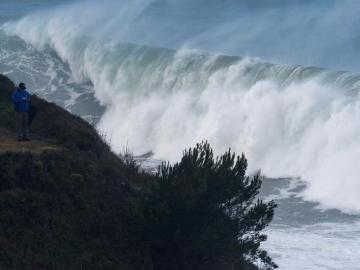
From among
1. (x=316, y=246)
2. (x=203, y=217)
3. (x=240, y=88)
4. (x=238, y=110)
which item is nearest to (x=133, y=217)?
(x=203, y=217)

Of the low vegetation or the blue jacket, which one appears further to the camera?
the blue jacket

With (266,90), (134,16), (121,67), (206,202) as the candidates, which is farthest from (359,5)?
(206,202)

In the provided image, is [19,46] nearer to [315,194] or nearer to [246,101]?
[246,101]

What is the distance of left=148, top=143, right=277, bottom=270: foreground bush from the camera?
41.6 ft

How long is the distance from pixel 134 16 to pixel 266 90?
28481 millimetres

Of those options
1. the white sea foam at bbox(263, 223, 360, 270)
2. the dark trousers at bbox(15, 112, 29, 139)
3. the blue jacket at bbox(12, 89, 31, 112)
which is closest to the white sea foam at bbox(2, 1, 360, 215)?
the white sea foam at bbox(263, 223, 360, 270)

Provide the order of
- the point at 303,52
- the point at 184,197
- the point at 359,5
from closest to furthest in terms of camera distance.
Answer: the point at 184,197 < the point at 303,52 < the point at 359,5

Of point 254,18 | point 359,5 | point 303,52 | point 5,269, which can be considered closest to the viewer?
point 5,269

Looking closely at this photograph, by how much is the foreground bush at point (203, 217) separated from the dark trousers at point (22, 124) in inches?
127

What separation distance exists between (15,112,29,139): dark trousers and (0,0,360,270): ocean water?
6.02 meters

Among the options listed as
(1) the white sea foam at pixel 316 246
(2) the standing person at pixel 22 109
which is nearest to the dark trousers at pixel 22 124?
(2) the standing person at pixel 22 109

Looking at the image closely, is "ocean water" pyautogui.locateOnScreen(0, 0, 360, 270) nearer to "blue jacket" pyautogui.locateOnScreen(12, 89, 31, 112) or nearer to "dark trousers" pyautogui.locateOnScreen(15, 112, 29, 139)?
"dark trousers" pyautogui.locateOnScreen(15, 112, 29, 139)

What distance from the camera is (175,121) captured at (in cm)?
3572

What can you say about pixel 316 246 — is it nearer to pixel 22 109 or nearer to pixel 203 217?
pixel 203 217
